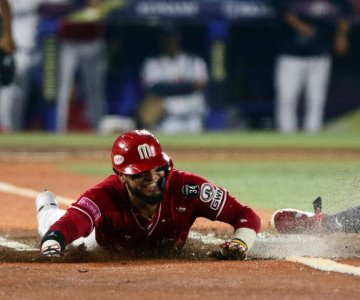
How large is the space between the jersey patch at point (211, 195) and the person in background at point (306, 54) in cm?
1579

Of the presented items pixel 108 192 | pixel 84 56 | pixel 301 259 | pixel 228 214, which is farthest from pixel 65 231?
pixel 84 56

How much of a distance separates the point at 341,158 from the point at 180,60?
7.74m

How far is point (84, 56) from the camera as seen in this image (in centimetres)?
2183

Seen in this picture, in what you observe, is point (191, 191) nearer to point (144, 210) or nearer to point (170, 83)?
point (144, 210)

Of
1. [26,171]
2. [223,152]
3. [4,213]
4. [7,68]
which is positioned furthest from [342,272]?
[223,152]

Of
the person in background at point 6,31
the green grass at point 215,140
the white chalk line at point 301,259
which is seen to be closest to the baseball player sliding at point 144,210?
the white chalk line at point 301,259

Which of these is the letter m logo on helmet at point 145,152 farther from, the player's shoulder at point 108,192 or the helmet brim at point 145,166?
the player's shoulder at point 108,192

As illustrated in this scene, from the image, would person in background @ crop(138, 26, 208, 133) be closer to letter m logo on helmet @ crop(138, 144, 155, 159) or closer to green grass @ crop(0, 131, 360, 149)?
green grass @ crop(0, 131, 360, 149)

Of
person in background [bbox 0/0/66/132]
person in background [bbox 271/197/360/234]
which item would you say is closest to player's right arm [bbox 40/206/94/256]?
person in background [bbox 271/197/360/234]

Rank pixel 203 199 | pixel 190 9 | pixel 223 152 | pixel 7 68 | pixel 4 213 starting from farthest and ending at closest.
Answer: pixel 190 9
pixel 223 152
pixel 7 68
pixel 4 213
pixel 203 199

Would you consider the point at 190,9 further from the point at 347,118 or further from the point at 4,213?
the point at 4,213

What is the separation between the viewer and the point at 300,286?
5223mm

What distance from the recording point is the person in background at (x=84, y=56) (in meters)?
21.7

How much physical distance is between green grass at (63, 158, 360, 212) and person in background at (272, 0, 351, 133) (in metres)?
7.43
